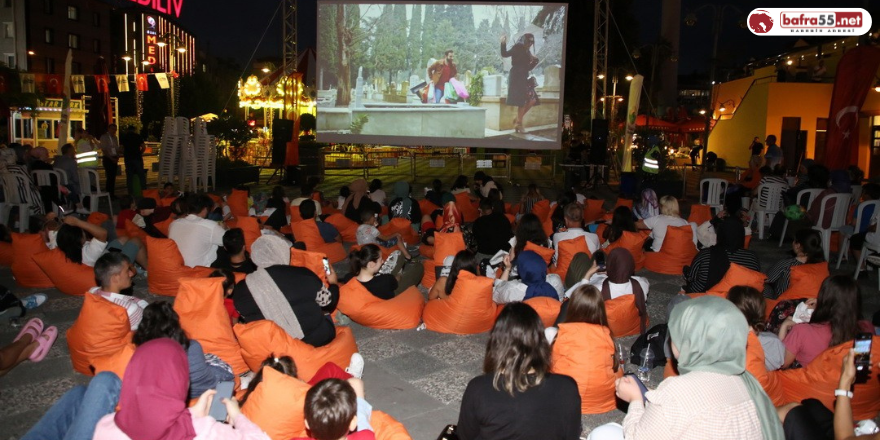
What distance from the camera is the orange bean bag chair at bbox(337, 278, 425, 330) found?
5.52 metres

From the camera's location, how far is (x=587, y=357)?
13.4 feet

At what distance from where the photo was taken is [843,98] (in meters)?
14.8

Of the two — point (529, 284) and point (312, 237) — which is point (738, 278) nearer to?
point (529, 284)

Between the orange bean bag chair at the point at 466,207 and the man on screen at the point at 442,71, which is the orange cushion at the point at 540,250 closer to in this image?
the orange bean bag chair at the point at 466,207

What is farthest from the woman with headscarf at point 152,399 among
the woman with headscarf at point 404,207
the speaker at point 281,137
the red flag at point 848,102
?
the red flag at point 848,102

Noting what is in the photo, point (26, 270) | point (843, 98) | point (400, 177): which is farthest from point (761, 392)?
point (400, 177)

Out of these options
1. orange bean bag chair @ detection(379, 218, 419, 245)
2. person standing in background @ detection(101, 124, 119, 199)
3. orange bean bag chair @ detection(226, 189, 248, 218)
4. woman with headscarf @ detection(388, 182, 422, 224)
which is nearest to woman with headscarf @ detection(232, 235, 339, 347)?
orange bean bag chair @ detection(379, 218, 419, 245)

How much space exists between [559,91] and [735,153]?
43.8ft

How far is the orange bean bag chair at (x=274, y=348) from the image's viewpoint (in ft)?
13.6

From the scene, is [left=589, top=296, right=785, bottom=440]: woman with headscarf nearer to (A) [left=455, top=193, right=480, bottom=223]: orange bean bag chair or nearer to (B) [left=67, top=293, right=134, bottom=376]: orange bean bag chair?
(B) [left=67, top=293, right=134, bottom=376]: orange bean bag chair

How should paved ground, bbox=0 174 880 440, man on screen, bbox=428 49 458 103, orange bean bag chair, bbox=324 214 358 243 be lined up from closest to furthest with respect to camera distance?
paved ground, bbox=0 174 880 440
orange bean bag chair, bbox=324 214 358 243
man on screen, bbox=428 49 458 103

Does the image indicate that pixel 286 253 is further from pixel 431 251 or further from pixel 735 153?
pixel 735 153

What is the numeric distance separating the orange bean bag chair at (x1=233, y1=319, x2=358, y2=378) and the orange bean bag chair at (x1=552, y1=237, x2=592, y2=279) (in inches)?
125
